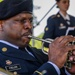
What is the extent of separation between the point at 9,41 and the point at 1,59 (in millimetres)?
113

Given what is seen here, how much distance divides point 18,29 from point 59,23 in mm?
1956

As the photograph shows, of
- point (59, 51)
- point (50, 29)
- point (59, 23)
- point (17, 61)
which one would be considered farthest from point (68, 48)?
point (59, 23)

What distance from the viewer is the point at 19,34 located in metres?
1.32

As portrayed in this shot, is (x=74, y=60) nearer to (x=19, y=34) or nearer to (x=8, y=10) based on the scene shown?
(x=19, y=34)

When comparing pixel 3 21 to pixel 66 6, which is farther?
pixel 66 6

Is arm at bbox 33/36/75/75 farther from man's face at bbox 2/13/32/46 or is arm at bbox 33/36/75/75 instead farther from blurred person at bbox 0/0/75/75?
man's face at bbox 2/13/32/46

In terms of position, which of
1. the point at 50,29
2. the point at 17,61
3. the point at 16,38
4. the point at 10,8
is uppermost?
the point at 10,8

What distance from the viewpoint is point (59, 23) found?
10.6ft

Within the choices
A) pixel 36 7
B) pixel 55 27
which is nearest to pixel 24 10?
pixel 55 27

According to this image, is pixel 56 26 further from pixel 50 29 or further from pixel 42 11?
pixel 42 11

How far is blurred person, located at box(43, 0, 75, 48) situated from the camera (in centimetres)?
315

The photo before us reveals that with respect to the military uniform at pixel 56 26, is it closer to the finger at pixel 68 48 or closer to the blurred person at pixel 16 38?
the blurred person at pixel 16 38

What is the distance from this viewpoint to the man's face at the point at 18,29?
131cm

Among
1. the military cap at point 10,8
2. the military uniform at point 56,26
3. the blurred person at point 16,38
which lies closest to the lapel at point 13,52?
the blurred person at point 16,38
